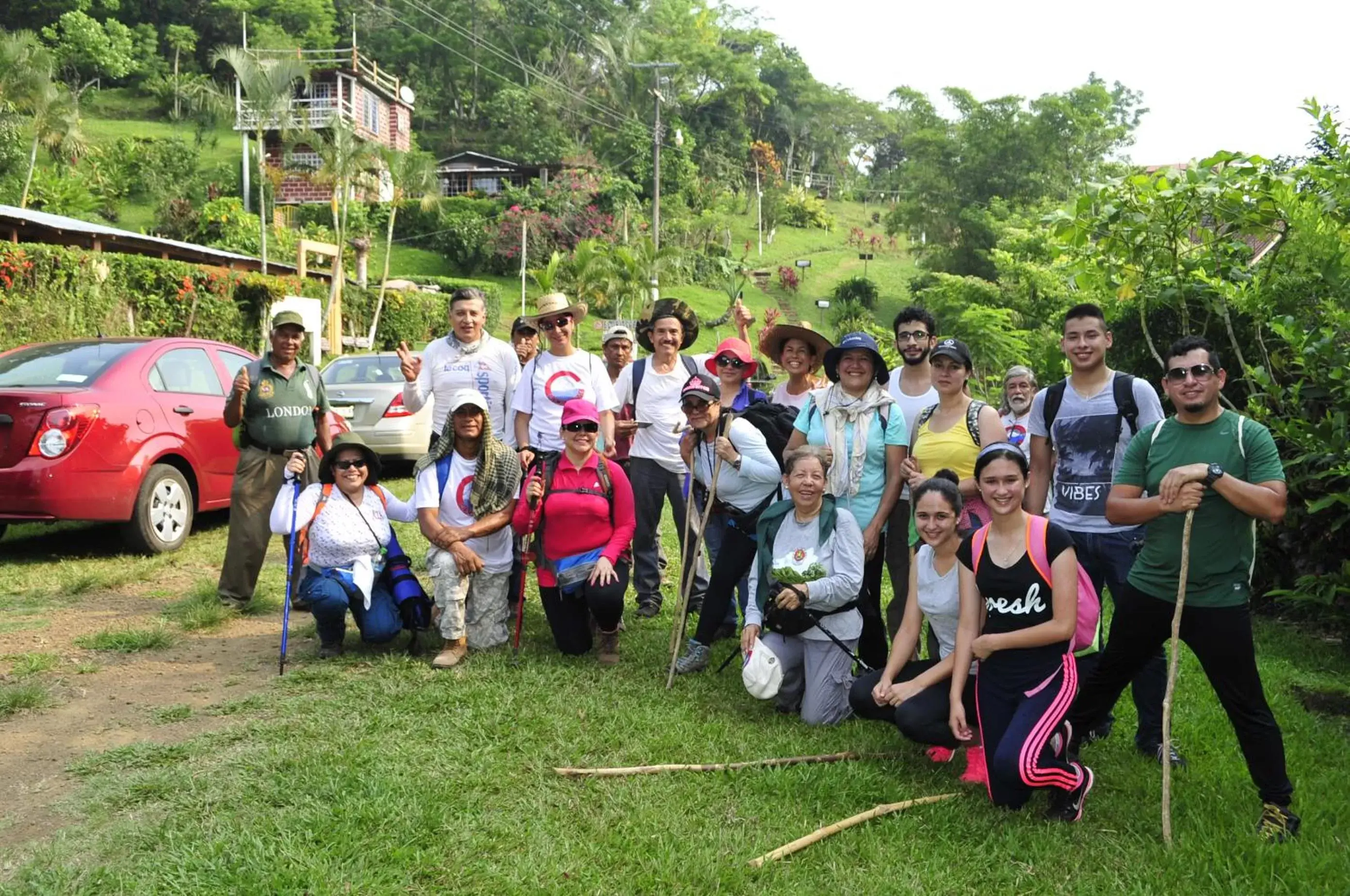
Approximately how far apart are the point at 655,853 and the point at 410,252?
4308cm

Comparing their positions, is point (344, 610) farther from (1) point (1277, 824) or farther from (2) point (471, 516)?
(1) point (1277, 824)

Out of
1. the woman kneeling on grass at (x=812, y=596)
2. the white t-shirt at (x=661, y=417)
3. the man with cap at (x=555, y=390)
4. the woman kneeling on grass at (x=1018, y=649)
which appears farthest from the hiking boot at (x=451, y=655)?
the woman kneeling on grass at (x=1018, y=649)

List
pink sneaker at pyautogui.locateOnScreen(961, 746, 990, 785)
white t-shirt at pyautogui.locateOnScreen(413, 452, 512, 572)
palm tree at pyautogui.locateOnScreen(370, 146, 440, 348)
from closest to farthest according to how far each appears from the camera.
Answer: pink sneaker at pyautogui.locateOnScreen(961, 746, 990, 785) < white t-shirt at pyautogui.locateOnScreen(413, 452, 512, 572) < palm tree at pyautogui.locateOnScreen(370, 146, 440, 348)

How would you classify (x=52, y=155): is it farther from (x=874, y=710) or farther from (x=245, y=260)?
(x=874, y=710)

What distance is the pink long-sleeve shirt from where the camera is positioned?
18.5 ft

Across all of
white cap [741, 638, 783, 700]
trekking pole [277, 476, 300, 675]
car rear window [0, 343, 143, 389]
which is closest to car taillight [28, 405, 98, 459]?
car rear window [0, 343, 143, 389]

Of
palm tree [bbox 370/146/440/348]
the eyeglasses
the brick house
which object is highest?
the brick house

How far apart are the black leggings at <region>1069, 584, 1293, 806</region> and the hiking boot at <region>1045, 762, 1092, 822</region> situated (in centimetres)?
46

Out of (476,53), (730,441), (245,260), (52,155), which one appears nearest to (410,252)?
(52,155)

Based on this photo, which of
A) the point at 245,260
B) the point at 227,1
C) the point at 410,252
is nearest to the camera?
the point at 245,260

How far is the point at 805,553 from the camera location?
4.94 metres

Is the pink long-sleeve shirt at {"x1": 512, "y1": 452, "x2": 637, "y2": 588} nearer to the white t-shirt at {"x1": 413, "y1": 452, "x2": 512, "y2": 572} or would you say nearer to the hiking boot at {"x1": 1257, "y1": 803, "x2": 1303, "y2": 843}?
the white t-shirt at {"x1": 413, "y1": 452, "x2": 512, "y2": 572}

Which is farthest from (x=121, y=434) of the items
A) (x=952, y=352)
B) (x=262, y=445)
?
(x=952, y=352)

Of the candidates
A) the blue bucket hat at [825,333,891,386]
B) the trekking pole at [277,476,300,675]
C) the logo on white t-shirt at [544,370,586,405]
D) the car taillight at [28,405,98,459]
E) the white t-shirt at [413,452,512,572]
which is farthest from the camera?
the car taillight at [28,405,98,459]
